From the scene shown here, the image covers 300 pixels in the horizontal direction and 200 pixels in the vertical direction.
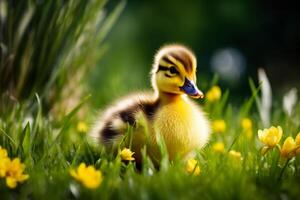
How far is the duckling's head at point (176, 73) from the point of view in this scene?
291 cm

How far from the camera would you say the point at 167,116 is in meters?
2.90

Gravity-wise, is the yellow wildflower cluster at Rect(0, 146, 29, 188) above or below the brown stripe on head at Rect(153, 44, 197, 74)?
below

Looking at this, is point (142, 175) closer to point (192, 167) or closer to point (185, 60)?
point (192, 167)

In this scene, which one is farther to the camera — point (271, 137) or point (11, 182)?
point (271, 137)

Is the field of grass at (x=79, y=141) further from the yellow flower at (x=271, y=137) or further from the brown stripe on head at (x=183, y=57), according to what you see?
the brown stripe on head at (x=183, y=57)

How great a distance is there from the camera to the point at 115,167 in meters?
2.56

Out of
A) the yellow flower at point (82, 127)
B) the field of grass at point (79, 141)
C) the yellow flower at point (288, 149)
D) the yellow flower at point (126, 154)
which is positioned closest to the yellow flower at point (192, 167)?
the field of grass at point (79, 141)

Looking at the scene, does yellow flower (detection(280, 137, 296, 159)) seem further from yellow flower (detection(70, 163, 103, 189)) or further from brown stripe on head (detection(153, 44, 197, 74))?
yellow flower (detection(70, 163, 103, 189))

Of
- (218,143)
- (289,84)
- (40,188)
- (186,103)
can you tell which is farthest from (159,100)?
(289,84)

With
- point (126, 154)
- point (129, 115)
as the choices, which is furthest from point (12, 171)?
point (129, 115)

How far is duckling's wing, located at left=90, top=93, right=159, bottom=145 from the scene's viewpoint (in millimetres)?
2932

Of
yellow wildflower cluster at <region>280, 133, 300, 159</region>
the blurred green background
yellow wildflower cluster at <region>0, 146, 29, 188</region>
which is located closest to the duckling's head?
yellow wildflower cluster at <region>280, 133, 300, 159</region>

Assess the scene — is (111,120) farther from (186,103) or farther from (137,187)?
(137,187)

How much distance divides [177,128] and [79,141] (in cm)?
52
